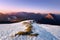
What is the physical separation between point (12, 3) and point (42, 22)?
1.47 m

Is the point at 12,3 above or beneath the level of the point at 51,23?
above

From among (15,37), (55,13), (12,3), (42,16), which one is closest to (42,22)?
(42,16)

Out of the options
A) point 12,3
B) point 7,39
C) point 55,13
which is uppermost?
point 12,3

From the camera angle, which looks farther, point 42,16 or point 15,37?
point 42,16

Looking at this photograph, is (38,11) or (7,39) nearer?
(7,39)

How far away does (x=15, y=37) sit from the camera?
13.7ft

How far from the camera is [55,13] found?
6.37 m

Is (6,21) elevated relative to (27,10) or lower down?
lower down

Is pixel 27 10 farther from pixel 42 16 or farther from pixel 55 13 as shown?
pixel 55 13

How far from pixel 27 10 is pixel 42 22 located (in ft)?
2.60

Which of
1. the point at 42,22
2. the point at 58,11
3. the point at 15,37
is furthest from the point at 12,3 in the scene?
the point at 15,37

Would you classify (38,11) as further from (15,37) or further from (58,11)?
(15,37)

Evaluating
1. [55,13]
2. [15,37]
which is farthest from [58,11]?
[15,37]

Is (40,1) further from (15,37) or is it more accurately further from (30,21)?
(15,37)
